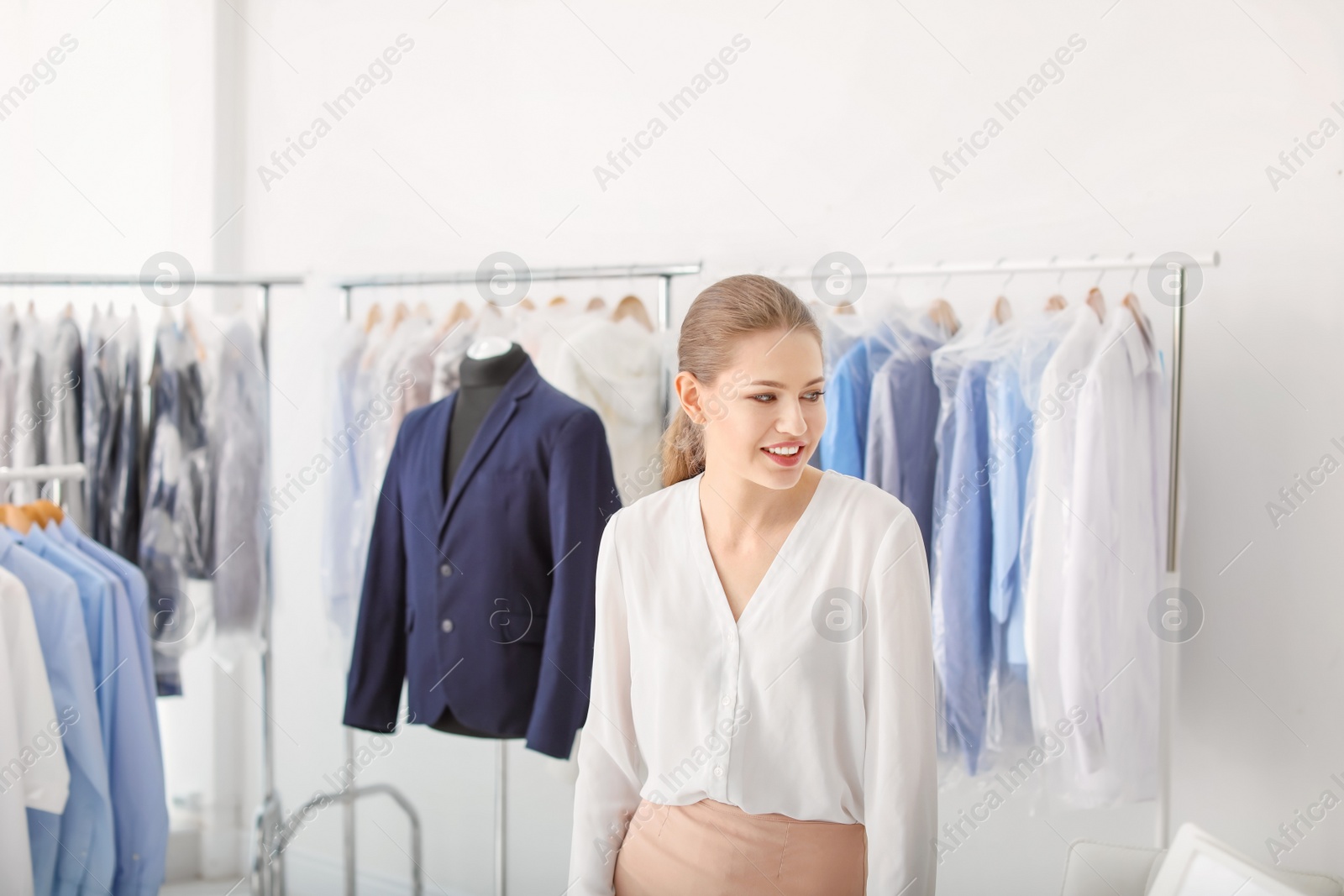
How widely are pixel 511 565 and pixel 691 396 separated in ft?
2.79

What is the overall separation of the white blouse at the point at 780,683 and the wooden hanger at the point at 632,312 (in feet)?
3.37

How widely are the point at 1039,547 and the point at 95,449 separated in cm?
221

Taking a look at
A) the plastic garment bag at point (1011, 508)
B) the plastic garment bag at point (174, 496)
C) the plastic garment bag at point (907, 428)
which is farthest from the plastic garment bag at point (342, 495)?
the plastic garment bag at point (1011, 508)

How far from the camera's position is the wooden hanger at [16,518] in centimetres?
226

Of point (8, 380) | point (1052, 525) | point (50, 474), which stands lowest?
point (1052, 525)

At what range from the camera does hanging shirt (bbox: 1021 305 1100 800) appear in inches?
80.3

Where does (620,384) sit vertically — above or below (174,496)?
above

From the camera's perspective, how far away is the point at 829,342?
229 cm

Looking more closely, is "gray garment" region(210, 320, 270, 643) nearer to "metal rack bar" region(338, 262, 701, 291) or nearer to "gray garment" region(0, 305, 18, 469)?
"metal rack bar" region(338, 262, 701, 291)

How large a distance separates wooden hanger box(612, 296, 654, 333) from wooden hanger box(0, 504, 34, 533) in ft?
4.40

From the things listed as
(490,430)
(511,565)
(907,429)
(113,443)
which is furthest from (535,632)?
(113,443)

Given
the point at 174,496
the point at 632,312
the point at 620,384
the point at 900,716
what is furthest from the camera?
the point at 174,496

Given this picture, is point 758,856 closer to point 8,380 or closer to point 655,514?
point 655,514

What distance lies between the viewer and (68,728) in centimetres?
215
